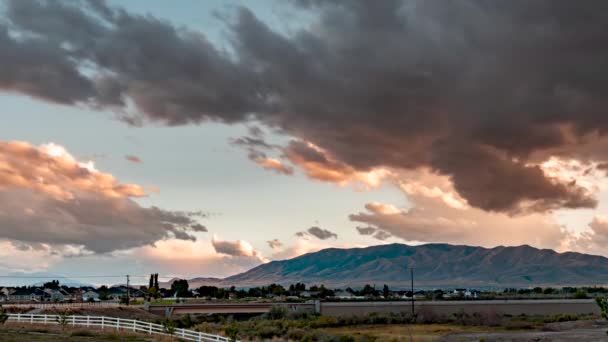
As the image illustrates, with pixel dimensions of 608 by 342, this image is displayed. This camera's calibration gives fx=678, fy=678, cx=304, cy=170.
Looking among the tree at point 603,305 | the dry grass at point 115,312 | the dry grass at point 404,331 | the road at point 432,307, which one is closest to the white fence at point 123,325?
the dry grass at point 115,312

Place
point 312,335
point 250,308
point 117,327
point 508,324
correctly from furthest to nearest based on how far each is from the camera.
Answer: point 250,308
point 508,324
point 312,335
point 117,327

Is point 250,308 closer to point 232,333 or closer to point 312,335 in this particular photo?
point 312,335

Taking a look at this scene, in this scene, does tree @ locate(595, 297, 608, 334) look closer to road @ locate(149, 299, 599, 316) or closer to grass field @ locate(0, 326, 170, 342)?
grass field @ locate(0, 326, 170, 342)

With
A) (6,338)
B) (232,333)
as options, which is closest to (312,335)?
(232,333)

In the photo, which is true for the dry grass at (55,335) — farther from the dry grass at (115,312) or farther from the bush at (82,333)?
the dry grass at (115,312)

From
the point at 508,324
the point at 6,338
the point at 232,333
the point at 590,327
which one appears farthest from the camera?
the point at 508,324

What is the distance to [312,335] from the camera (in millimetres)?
87000

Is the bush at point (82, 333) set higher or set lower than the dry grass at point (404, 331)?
higher

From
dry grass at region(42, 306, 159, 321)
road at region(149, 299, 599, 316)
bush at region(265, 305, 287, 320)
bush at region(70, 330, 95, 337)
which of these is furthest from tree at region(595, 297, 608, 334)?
road at region(149, 299, 599, 316)

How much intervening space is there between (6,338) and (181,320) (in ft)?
177

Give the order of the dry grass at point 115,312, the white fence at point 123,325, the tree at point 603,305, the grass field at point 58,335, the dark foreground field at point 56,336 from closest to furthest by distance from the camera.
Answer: the tree at point 603,305, the dark foreground field at point 56,336, the grass field at point 58,335, the white fence at point 123,325, the dry grass at point 115,312

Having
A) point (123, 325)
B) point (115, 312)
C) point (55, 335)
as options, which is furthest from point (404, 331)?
point (55, 335)

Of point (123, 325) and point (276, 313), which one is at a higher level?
point (123, 325)

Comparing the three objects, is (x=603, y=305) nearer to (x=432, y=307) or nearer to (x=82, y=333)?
(x=82, y=333)
